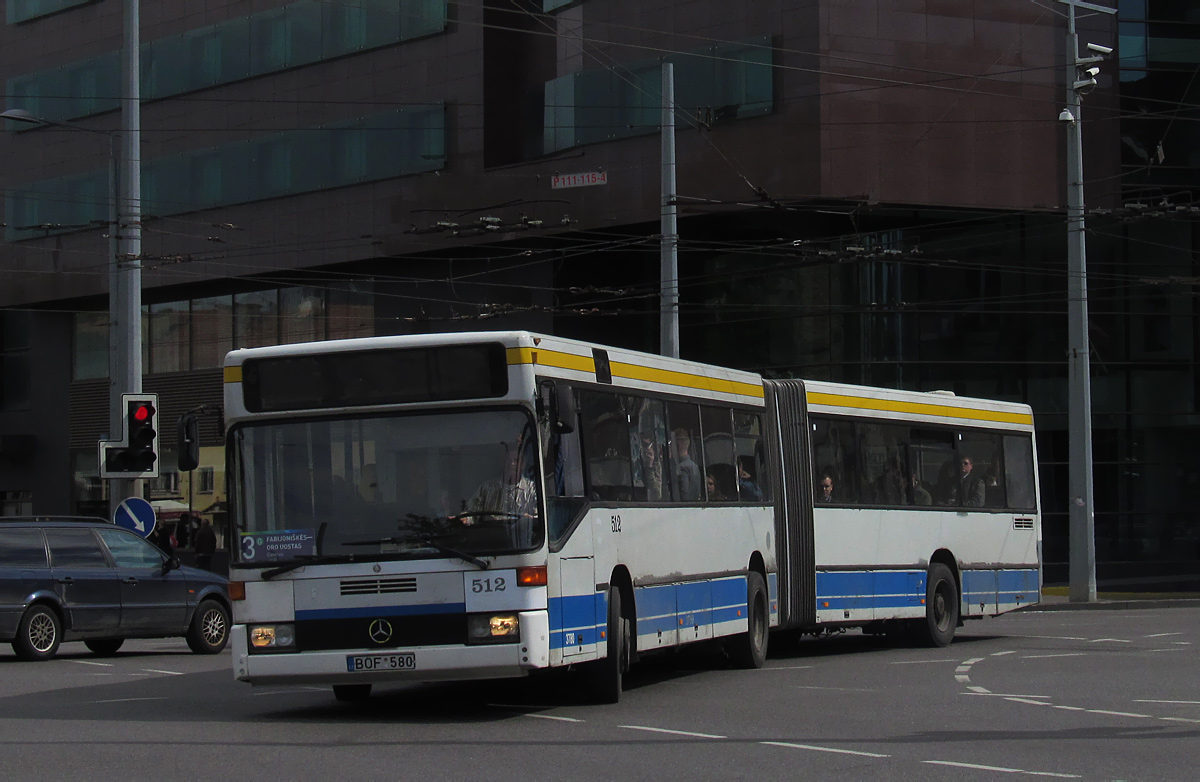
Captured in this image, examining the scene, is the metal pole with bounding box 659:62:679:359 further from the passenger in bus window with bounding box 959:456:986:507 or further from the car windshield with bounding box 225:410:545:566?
the car windshield with bounding box 225:410:545:566

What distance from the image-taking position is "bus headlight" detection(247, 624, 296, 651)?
1116cm

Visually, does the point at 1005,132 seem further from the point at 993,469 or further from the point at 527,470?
the point at 527,470

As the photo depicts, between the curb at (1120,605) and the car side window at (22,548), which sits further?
the curb at (1120,605)

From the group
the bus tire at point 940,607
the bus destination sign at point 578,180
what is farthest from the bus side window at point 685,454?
the bus destination sign at point 578,180

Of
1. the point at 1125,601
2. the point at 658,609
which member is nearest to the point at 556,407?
the point at 658,609

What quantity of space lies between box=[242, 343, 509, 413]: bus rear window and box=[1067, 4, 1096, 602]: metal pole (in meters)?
19.0

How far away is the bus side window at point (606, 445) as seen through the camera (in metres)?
12.1

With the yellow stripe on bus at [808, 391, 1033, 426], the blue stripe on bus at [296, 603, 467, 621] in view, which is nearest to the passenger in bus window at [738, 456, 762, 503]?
the yellow stripe on bus at [808, 391, 1033, 426]

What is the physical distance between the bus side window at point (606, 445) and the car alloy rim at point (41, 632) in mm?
8541

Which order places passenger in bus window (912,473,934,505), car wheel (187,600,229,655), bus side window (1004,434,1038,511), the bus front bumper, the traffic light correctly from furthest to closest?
the traffic light, bus side window (1004,434,1038,511), car wheel (187,600,229,655), passenger in bus window (912,473,934,505), the bus front bumper

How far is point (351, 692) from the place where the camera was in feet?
42.0

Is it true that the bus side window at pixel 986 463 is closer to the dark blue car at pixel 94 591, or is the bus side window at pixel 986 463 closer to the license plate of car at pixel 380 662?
the dark blue car at pixel 94 591

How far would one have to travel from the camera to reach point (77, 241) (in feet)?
148

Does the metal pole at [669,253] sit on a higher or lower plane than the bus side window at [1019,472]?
higher
